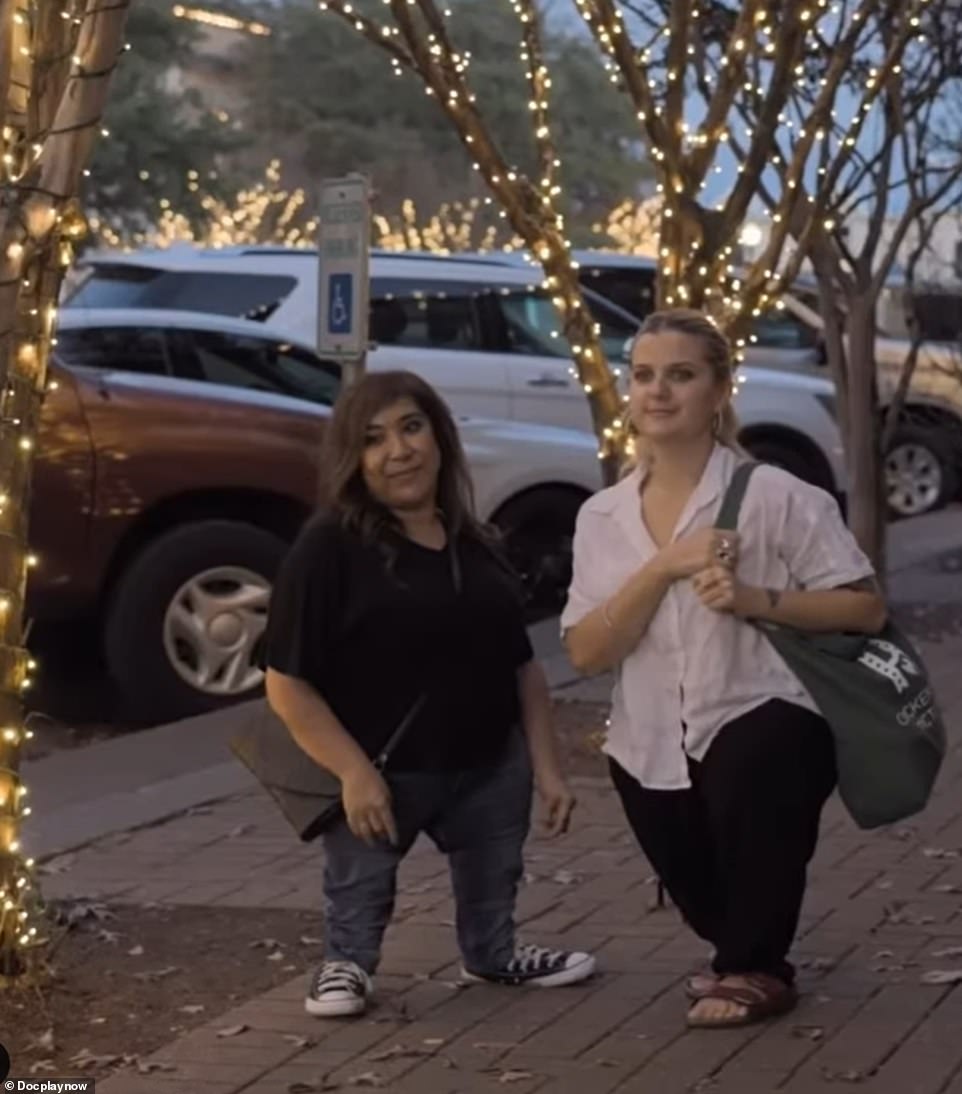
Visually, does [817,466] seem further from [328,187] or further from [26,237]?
[26,237]

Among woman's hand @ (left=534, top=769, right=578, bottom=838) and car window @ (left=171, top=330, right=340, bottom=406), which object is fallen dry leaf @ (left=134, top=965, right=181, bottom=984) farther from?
car window @ (left=171, top=330, right=340, bottom=406)

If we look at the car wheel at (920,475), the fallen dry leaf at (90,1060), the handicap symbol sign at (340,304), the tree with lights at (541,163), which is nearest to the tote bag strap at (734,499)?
the fallen dry leaf at (90,1060)

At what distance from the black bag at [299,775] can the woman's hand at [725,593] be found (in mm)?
719

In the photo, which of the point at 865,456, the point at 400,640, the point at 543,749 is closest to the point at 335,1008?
the point at 543,749

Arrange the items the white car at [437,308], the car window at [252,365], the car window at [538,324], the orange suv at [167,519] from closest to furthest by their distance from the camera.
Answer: the orange suv at [167,519] → the car window at [252,365] → the white car at [437,308] → the car window at [538,324]

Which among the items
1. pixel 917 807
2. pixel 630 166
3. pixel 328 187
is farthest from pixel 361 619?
pixel 630 166

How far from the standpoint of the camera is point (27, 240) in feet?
18.3

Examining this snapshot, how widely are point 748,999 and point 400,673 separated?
3.45 ft

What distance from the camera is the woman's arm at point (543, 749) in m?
5.73

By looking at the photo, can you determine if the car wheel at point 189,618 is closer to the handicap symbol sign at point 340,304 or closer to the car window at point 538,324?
the handicap symbol sign at point 340,304

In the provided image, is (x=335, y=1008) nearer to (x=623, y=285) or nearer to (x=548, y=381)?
(x=548, y=381)

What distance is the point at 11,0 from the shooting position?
539 cm

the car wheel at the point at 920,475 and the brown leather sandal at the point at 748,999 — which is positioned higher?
the car wheel at the point at 920,475

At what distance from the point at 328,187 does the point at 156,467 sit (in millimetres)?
1387
